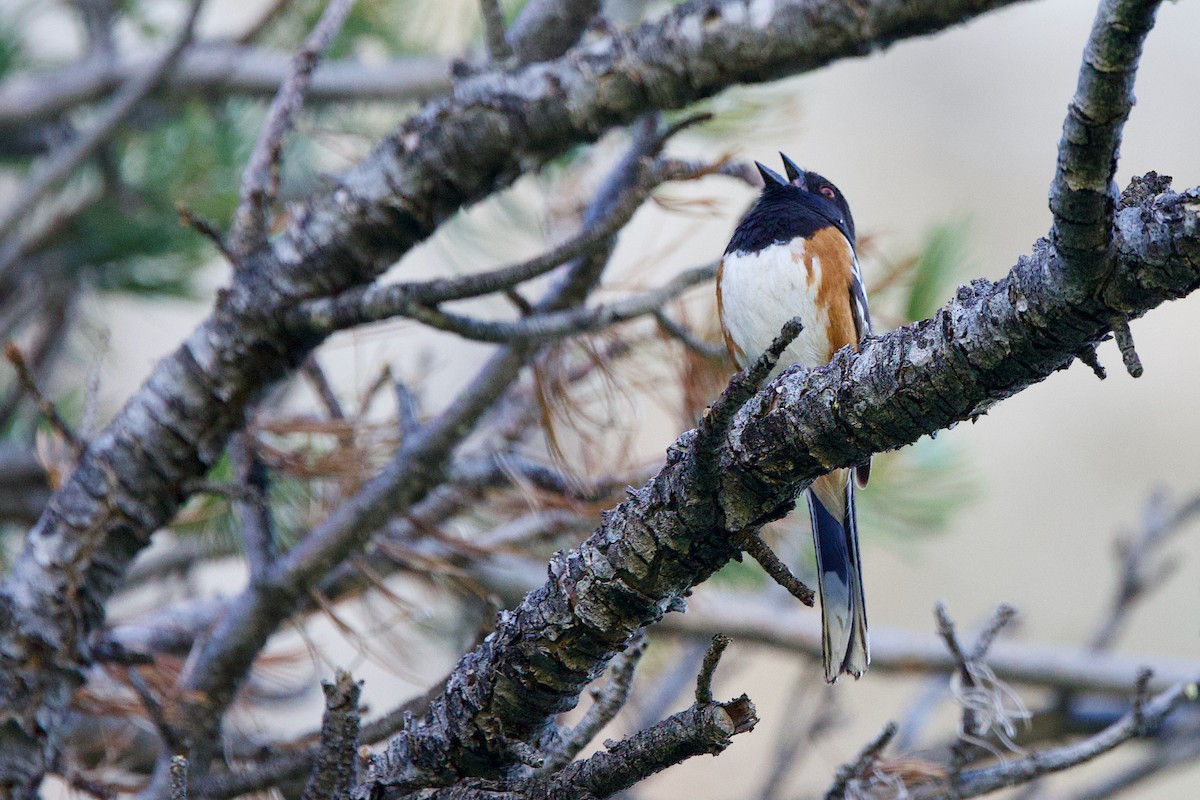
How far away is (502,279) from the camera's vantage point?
53.9 inches

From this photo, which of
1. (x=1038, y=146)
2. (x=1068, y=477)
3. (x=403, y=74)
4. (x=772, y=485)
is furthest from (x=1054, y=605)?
(x=772, y=485)

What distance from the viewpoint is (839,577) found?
1402mm

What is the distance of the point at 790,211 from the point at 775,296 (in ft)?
0.62

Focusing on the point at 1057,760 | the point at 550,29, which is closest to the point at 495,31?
the point at 550,29

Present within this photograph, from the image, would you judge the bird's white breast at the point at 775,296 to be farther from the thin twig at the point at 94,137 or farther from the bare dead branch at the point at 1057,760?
the thin twig at the point at 94,137

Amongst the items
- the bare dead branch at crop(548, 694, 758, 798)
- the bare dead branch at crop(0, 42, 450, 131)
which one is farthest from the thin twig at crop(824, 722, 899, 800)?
the bare dead branch at crop(0, 42, 450, 131)

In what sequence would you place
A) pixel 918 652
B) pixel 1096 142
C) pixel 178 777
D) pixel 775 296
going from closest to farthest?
pixel 1096 142 → pixel 178 777 → pixel 775 296 → pixel 918 652

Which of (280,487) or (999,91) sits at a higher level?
(999,91)

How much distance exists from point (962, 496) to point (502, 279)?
1488 millimetres

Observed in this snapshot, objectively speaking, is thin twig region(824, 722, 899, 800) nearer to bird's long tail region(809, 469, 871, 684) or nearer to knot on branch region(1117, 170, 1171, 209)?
bird's long tail region(809, 469, 871, 684)

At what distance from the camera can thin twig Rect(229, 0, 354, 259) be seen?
1.57 m

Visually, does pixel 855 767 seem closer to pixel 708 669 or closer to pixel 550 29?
pixel 708 669

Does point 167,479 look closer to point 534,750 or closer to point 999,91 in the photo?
point 534,750

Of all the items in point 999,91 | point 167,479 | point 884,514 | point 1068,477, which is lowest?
point 167,479
